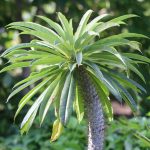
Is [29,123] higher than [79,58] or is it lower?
lower

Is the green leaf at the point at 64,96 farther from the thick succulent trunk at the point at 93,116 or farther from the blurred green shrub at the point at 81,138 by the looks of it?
the blurred green shrub at the point at 81,138

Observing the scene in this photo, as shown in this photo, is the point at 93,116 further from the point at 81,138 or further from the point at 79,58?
the point at 81,138

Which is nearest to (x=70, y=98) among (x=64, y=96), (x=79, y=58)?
(x=64, y=96)

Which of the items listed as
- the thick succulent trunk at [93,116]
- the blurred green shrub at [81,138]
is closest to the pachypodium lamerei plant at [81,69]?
the thick succulent trunk at [93,116]

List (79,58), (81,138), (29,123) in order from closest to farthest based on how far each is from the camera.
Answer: (79,58)
(29,123)
(81,138)

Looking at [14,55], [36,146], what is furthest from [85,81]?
[36,146]

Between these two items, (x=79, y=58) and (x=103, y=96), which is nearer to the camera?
(x=79, y=58)

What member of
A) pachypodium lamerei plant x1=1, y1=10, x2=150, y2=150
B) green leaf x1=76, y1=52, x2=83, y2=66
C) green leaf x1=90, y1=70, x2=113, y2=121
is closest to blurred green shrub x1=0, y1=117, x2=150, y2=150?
green leaf x1=90, y1=70, x2=113, y2=121

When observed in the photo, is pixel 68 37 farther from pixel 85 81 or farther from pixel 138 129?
pixel 138 129

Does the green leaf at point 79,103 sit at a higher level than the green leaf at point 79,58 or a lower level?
lower
